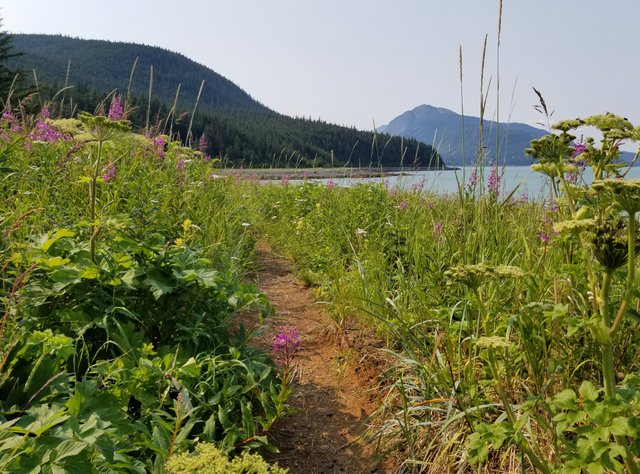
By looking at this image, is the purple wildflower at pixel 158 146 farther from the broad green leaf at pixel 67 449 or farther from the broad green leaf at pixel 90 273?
the broad green leaf at pixel 67 449

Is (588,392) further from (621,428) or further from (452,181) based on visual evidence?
(452,181)

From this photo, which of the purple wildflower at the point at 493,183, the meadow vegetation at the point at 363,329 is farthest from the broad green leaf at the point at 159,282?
the purple wildflower at the point at 493,183

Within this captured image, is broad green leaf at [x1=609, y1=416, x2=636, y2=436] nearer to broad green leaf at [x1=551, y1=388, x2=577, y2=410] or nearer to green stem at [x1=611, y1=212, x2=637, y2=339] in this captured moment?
broad green leaf at [x1=551, y1=388, x2=577, y2=410]

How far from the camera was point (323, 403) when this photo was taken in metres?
2.69

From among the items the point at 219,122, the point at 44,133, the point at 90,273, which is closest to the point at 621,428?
the point at 90,273

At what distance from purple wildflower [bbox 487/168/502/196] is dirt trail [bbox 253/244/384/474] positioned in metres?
1.45

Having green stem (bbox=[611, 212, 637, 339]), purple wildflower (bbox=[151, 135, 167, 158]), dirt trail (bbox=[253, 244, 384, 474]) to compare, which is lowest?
dirt trail (bbox=[253, 244, 384, 474])

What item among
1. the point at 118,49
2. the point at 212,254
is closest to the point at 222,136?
the point at 212,254

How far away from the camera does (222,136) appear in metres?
72.4

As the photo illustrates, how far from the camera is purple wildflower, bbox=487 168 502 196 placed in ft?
10.0

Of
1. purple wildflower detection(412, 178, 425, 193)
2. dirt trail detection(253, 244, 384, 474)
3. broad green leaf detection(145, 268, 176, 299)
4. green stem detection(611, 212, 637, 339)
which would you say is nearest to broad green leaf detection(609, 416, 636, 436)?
green stem detection(611, 212, 637, 339)

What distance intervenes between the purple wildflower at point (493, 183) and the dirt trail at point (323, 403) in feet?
4.75

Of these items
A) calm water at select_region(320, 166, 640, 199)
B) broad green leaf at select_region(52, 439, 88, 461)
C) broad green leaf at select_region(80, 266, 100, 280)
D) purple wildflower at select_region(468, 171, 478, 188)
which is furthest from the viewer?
calm water at select_region(320, 166, 640, 199)

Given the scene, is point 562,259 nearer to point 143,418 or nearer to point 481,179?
point 481,179
